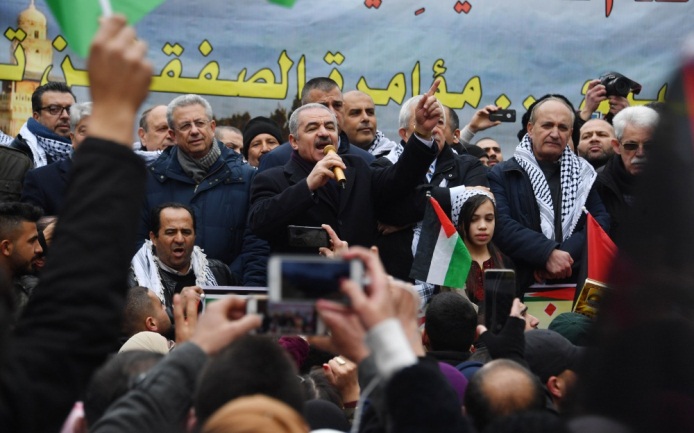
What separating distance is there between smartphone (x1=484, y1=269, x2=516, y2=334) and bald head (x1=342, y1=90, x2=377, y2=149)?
3.51 m

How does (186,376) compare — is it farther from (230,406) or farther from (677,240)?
(677,240)

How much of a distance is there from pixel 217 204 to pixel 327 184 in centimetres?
82

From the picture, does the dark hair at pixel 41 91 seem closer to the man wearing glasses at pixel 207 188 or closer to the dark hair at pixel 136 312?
the man wearing glasses at pixel 207 188

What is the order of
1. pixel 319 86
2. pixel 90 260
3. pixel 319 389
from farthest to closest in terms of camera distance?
pixel 319 86, pixel 319 389, pixel 90 260

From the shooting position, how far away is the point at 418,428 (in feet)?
7.56

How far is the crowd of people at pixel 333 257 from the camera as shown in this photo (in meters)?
2.17

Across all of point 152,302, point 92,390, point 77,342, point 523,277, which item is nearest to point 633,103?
point 523,277

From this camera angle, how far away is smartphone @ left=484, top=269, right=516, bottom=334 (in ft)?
15.7

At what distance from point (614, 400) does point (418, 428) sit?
376 mm

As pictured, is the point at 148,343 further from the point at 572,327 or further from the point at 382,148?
the point at 382,148

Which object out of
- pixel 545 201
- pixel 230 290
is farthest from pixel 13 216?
pixel 545 201

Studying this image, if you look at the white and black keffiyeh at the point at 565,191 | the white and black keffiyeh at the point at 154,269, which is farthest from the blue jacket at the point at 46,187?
the white and black keffiyeh at the point at 565,191

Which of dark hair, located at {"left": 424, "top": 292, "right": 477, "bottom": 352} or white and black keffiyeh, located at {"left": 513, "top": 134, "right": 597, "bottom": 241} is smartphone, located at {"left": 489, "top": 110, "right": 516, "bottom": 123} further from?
dark hair, located at {"left": 424, "top": 292, "right": 477, "bottom": 352}

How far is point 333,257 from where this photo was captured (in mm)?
4312
